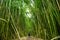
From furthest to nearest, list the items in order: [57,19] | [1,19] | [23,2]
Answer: [23,2]
[1,19]
[57,19]

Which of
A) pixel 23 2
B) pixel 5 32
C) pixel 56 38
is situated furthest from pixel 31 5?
pixel 56 38

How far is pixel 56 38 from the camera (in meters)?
1.09

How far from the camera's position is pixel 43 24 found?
4.01ft

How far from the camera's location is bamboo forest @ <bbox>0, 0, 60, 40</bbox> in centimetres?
110

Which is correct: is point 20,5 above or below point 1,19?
above

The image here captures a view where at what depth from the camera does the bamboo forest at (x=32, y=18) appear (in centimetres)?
110

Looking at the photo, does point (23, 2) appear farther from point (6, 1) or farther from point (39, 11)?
point (39, 11)

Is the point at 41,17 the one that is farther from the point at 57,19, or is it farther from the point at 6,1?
the point at 6,1

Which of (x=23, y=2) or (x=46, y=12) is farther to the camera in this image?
(x=23, y=2)

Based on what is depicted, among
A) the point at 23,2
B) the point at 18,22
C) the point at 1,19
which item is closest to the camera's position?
the point at 1,19

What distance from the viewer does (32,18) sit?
1470 millimetres

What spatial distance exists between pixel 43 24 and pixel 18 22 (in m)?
0.43

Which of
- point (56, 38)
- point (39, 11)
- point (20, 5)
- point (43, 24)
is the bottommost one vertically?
point (56, 38)

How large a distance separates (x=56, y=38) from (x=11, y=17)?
51cm
